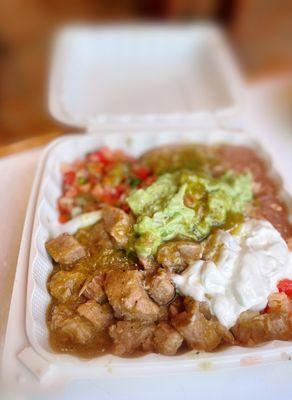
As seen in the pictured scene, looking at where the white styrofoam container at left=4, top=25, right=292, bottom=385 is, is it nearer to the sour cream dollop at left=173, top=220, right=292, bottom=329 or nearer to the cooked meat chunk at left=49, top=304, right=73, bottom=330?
the cooked meat chunk at left=49, top=304, right=73, bottom=330

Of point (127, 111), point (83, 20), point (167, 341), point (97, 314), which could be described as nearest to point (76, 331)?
point (97, 314)

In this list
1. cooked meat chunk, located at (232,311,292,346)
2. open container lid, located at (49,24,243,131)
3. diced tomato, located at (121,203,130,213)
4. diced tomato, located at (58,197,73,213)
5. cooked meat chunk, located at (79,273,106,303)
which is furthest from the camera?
open container lid, located at (49,24,243,131)

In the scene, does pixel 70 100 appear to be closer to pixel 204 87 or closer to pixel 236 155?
pixel 204 87

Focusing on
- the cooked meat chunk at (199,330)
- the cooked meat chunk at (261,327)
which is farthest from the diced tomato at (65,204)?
the cooked meat chunk at (261,327)

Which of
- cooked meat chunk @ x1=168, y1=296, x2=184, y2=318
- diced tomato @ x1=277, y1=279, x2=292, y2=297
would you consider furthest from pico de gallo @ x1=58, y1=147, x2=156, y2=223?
diced tomato @ x1=277, y1=279, x2=292, y2=297

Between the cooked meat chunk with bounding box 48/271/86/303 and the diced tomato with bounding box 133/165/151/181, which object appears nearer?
the cooked meat chunk with bounding box 48/271/86/303

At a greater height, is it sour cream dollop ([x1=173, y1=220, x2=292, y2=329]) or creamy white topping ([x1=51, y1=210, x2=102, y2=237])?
creamy white topping ([x1=51, y1=210, x2=102, y2=237])

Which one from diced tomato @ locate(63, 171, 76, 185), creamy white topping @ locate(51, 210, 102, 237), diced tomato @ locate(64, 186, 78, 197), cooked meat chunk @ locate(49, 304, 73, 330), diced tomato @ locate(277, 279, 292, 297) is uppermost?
diced tomato @ locate(63, 171, 76, 185)

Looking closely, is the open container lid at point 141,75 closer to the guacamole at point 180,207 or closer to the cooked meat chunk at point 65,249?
the guacamole at point 180,207
